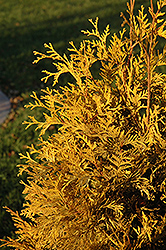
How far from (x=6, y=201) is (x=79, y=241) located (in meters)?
3.02

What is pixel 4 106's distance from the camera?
8.12m

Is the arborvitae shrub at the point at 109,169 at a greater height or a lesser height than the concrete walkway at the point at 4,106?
greater

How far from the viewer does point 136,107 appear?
260 cm

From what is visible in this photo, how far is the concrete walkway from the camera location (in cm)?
757

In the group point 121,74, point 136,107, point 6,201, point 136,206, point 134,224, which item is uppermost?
point 121,74

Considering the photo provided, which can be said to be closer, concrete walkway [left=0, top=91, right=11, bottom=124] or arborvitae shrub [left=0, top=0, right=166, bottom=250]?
arborvitae shrub [left=0, top=0, right=166, bottom=250]

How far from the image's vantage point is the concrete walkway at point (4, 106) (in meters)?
7.57

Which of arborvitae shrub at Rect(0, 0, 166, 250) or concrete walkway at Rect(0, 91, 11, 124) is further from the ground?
arborvitae shrub at Rect(0, 0, 166, 250)

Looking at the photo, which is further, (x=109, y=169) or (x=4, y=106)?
(x=4, y=106)

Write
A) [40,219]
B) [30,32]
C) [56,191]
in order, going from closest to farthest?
[56,191] → [40,219] → [30,32]

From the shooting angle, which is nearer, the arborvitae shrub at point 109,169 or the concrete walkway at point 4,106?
the arborvitae shrub at point 109,169

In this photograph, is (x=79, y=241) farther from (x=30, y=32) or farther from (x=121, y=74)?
(x=30, y=32)

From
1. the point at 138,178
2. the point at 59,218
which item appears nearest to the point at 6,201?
the point at 59,218

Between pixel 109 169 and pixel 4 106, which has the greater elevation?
pixel 109 169
